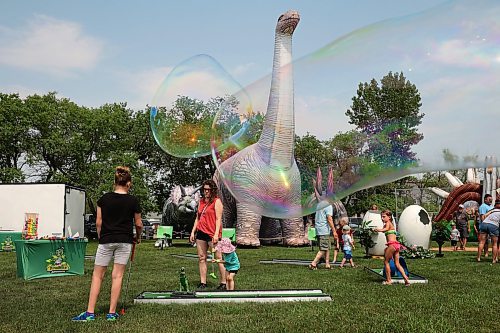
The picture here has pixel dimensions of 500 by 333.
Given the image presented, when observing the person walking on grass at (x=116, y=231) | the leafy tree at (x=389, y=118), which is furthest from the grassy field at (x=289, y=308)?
the leafy tree at (x=389, y=118)

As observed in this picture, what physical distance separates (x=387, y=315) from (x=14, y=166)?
33.5 meters

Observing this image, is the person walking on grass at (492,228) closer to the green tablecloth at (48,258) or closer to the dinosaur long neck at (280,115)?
the dinosaur long neck at (280,115)

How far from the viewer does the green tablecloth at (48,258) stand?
35.0ft

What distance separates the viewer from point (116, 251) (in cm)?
661

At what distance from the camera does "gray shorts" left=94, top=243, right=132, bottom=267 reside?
653 cm

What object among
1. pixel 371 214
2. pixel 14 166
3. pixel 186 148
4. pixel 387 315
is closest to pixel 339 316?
pixel 387 315

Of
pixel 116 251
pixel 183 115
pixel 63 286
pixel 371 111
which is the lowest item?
pixel 63 286

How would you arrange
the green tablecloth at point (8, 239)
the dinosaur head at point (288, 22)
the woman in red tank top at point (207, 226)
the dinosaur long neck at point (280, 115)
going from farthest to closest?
the green tablecloth at point (8, 239) < the dinosaur head at point (288, 22) < the dinosaur long neck at point (280, 115) < the woman in red tank top at point (207, 226)

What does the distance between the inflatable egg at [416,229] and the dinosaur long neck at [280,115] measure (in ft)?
24.0

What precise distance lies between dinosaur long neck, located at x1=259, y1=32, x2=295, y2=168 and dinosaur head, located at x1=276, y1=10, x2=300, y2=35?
9cm

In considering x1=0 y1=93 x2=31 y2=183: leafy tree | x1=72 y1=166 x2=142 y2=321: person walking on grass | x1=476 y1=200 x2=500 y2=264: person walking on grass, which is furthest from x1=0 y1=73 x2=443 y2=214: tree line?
x1=72 y1=166 x2=142 y2=321: person walking on grass

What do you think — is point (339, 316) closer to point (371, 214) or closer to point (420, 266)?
point (420, 266)

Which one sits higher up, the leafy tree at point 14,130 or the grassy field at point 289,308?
the leafy tree at point 14,130

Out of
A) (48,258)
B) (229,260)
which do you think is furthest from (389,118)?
(48,258)
